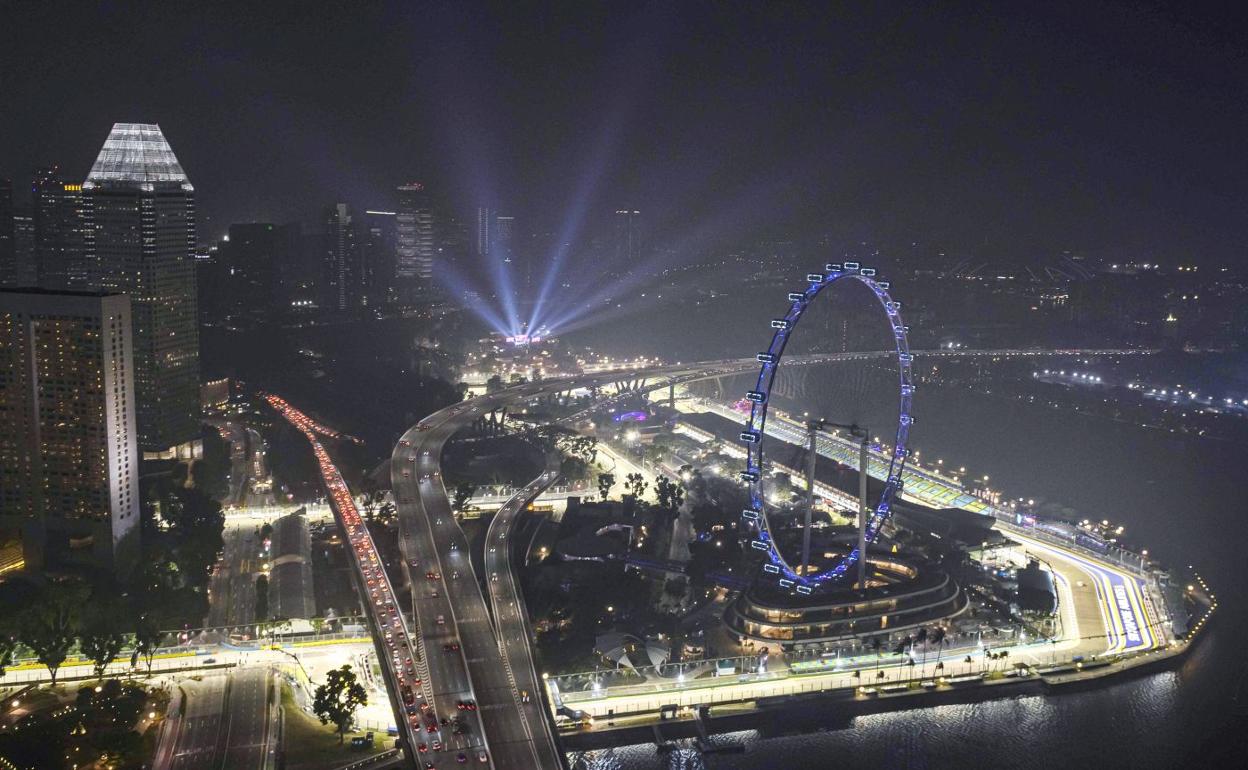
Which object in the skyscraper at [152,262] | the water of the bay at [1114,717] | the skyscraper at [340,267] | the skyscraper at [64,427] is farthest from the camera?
the skyscraper at [340,267]

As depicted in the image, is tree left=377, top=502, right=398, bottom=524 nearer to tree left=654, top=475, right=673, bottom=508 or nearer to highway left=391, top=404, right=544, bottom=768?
highway left=391, top=404, right=544, bottom=768

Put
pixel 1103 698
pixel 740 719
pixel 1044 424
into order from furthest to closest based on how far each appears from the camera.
Result: pixel 1044 424 → pixel 1103 698 → pixel 740 719

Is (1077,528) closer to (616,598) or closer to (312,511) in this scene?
(616,598)

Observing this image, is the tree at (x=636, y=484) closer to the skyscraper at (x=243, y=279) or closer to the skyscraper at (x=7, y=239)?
the skyscraper at (x=7, y=239)

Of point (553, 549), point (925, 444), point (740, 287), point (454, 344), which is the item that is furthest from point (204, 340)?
point (740, 287)

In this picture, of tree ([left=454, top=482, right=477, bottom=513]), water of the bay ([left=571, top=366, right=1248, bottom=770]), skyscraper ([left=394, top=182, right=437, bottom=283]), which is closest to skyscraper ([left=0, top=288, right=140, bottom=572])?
tree ([left=454, top=482, right=477, bottom=513])

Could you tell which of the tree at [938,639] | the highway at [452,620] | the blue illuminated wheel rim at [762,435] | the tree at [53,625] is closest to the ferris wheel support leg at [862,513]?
the blue illuminated wheel rim at [762,435]
